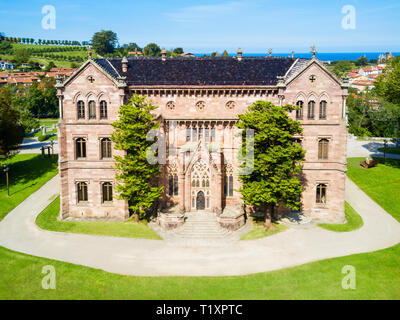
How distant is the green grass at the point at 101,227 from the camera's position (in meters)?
41.4

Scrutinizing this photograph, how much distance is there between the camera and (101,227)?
43.4 metres

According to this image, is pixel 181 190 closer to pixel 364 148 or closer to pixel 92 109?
pixel 92 109

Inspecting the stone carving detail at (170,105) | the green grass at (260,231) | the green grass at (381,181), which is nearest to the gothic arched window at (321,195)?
the green grass at (260,231)

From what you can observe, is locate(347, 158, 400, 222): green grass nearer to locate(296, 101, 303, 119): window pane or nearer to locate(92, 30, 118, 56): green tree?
locate(296, 101, 303, 119): window pane

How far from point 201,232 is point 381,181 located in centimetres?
3456

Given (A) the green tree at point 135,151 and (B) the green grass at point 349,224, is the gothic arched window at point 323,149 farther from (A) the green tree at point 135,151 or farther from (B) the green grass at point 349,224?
(A) the green tree at point 135,151

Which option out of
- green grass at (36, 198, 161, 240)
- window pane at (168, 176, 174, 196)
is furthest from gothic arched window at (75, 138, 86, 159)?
window pane at (168, 176, 174, 196)

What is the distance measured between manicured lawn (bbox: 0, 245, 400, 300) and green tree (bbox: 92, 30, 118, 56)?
173 meters

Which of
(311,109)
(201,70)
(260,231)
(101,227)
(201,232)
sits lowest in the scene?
(260,231)

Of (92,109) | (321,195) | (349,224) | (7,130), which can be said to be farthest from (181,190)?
(7,130)

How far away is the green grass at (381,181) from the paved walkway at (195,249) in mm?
5431

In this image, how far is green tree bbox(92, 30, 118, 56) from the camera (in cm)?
18650

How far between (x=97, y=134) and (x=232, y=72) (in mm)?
20000
